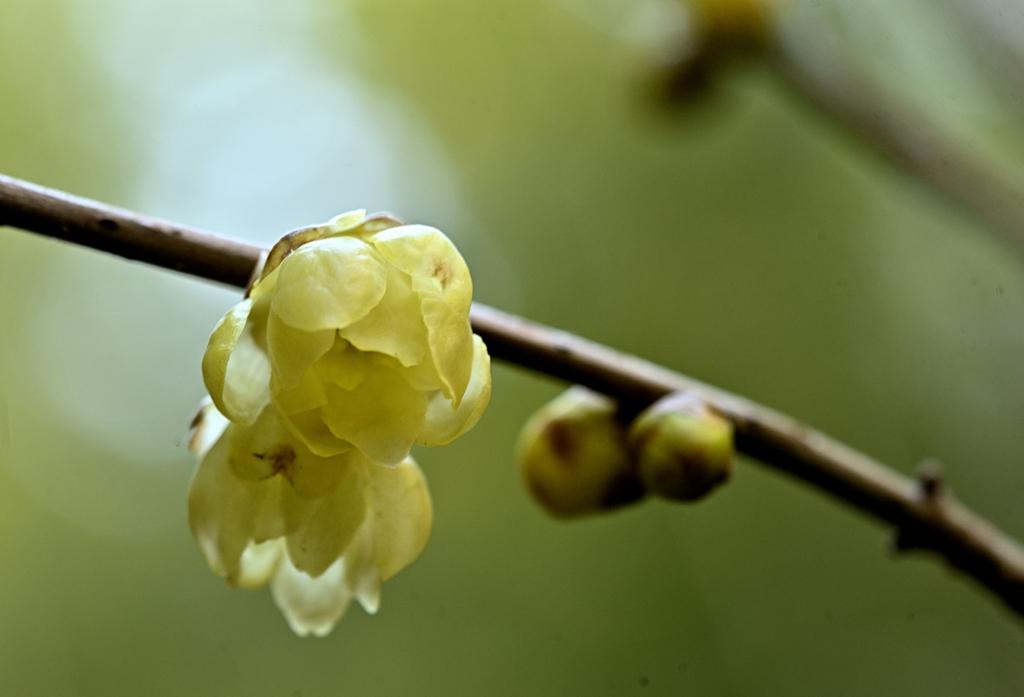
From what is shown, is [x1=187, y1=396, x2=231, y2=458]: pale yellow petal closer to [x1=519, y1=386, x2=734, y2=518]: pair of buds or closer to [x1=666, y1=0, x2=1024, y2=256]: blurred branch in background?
[x1=519, y1=386, x2=734, y2=518]: pair of buds

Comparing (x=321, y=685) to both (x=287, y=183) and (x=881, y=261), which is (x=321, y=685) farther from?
(x=881, y=261)

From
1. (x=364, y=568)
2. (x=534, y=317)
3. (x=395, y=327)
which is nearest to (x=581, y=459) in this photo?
(x=364, y=568)

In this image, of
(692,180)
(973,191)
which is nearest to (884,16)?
(973,191)

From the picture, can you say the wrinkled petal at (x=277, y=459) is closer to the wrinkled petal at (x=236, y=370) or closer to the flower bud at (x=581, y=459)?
the wrinkled petal at (x=236, y=370)

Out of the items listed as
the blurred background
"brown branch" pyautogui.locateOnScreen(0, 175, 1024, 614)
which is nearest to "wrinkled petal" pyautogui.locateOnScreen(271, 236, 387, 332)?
"brown branch" pyautogui.locateOnScreen(0, 175, 1024, 614)

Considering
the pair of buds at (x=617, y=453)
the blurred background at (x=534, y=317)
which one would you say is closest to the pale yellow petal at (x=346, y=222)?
the pair of buds at (x=617, y=453)

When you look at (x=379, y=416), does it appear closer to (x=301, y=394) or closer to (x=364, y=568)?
(x=301, y=394)
